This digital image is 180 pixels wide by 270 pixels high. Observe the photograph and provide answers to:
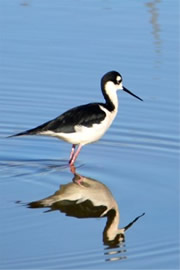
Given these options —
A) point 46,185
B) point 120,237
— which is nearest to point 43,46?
point 46,185

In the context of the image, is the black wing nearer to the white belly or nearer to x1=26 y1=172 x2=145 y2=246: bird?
the white belly

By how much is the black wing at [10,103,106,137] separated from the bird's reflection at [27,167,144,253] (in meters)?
0.67

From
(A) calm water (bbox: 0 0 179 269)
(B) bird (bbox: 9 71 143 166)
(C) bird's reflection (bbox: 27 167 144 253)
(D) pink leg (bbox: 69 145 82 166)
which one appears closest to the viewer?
(A) calm water (bbox: 0 0 179 269)

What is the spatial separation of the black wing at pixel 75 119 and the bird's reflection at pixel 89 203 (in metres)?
0.67

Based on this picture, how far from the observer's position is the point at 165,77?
45.4 ft

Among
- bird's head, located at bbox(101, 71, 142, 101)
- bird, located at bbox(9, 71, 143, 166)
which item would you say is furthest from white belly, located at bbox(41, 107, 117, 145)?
bird's head, located at bbox(101, 71, 142, 101)

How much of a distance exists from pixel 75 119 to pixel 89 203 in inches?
57.5

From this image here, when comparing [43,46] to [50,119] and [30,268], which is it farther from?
[30,268]

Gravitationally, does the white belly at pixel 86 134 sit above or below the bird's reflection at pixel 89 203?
above

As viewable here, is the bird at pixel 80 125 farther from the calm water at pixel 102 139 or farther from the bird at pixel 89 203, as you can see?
the bird at pixel 89 203

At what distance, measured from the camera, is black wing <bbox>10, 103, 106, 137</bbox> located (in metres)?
11.4

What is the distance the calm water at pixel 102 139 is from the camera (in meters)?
9.02

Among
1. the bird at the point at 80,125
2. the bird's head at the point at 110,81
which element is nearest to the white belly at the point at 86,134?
the bird at the point at 80,125

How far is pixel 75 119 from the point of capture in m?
11.5
